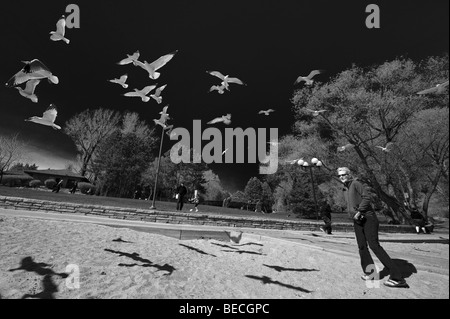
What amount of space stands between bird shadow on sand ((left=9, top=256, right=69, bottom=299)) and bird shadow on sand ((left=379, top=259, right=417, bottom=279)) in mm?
4970

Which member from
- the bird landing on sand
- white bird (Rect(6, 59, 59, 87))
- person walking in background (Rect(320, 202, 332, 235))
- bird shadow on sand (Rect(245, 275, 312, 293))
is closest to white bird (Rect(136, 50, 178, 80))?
white bird (Rect(6, 59, 59, 87))

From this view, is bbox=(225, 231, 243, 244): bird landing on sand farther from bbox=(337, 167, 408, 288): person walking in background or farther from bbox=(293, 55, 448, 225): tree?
bbox=(293, 55, 448, 225): tree

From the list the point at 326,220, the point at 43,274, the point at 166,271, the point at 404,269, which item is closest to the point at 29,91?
the point at 43,274

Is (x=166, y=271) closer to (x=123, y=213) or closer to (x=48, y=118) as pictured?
(x=48, y=118)

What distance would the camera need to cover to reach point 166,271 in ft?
13.2

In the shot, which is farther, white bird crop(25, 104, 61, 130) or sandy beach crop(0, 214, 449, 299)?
white bird crop(25, 104, 61, 130)

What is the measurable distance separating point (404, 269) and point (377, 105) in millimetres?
16262

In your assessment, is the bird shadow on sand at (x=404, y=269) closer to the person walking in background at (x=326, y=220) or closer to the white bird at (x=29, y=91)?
the white bird at (x=29, y=91)

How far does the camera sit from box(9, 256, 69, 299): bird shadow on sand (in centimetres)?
295

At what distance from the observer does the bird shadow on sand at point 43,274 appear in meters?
2.95

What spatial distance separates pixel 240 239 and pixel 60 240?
4712mm
